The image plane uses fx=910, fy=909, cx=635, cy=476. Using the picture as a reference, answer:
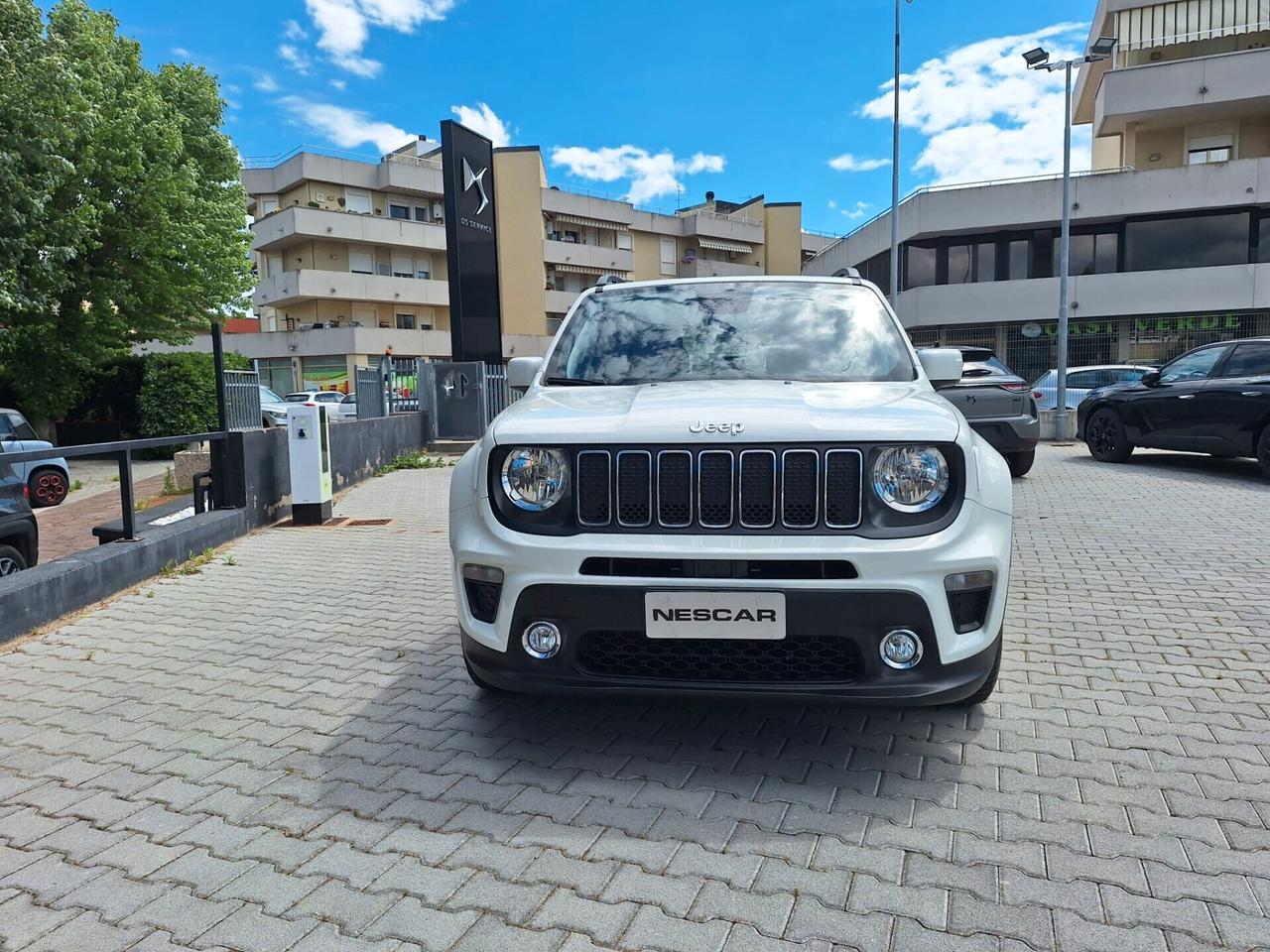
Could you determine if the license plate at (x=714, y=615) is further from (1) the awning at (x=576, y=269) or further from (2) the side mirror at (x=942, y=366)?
(1) the awning at (x=576, y=269)

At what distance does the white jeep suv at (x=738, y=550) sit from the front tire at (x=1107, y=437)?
36.3 ft

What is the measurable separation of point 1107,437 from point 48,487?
49.9 feet

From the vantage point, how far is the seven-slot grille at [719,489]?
3.00 m

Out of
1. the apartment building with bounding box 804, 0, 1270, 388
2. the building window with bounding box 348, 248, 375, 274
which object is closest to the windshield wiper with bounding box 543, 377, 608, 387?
the apartment building with bounding box 804, 0, 1270, 388

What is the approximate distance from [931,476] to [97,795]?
10.00ft

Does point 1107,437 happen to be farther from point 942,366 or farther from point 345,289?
point 345,289

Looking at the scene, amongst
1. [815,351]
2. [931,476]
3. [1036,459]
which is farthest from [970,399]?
[931,476]

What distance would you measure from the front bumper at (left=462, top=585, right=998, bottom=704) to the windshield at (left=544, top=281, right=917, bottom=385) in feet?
4.19

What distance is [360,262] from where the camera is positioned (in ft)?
167

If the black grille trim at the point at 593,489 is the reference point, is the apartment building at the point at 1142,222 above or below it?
above

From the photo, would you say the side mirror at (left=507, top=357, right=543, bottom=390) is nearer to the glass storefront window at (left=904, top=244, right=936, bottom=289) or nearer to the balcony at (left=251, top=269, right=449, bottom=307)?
the glass storefront window at (left=904, top=244, right=936, bottom=289)

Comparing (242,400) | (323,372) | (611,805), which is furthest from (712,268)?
(611,805)

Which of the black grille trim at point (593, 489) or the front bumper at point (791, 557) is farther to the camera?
the black grille trim at point (593, 489)

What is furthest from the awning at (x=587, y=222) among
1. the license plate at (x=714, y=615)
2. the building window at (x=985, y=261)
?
the license plate at (x=714, y=615)
